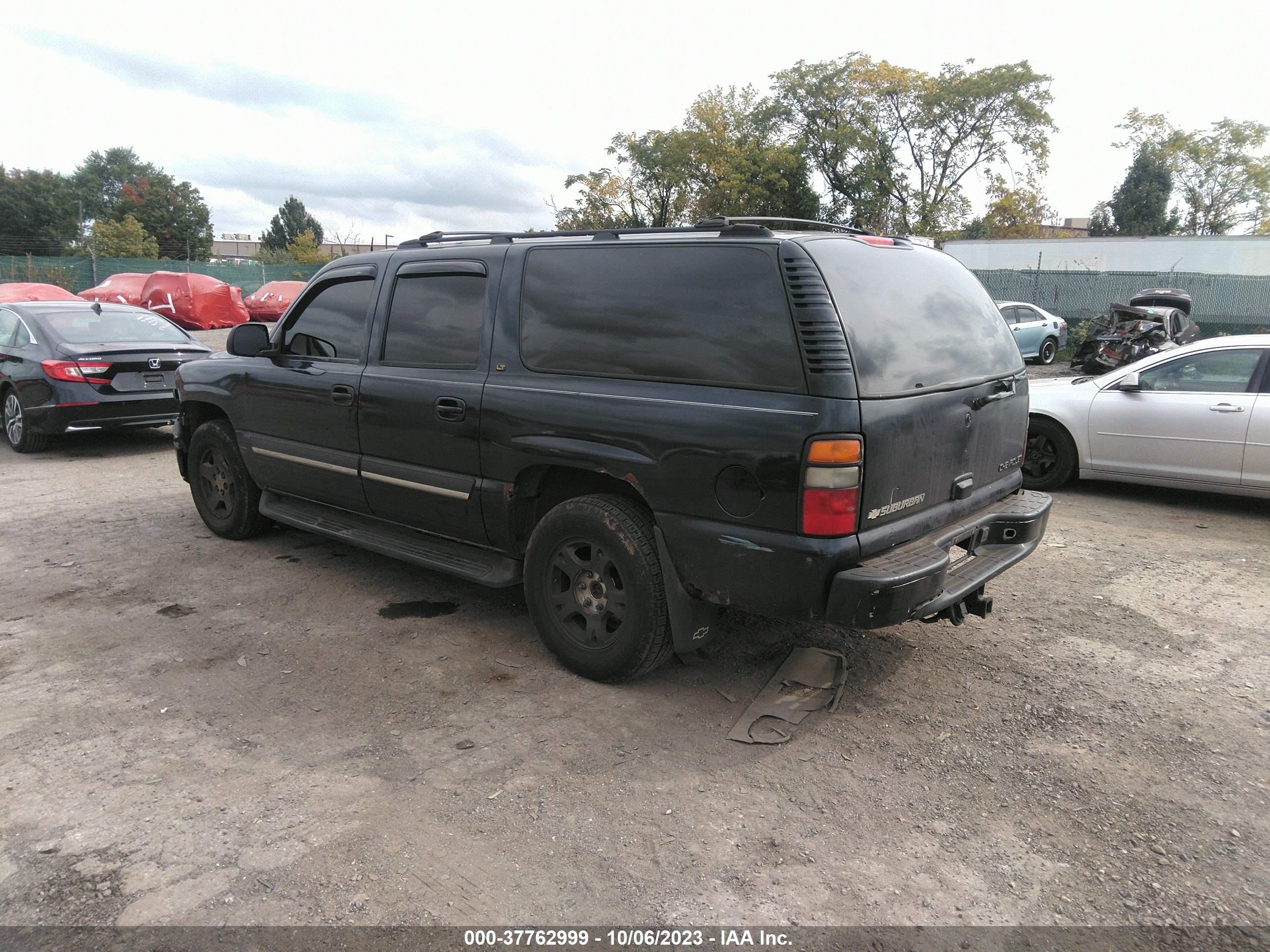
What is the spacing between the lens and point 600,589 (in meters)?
3.78

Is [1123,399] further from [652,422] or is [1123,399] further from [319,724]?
[319,724]

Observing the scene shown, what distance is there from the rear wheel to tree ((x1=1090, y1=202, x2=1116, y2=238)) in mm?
34880

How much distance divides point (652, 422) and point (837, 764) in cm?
150

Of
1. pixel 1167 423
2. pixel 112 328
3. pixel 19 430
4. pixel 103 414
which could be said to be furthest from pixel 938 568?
pixel 19 430

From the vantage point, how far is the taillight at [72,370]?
8688 mm

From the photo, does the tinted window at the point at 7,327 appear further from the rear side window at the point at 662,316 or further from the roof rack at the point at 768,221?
the roof rack at the point at 768,221

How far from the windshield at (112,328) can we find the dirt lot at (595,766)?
197 inches

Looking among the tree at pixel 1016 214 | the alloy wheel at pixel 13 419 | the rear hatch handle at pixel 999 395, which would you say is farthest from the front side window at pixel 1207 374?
the tree at pixel 1016 214

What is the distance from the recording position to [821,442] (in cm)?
300

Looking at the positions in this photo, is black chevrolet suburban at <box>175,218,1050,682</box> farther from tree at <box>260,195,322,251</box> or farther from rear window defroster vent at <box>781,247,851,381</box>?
tree at <box>260,195,322,251</box>

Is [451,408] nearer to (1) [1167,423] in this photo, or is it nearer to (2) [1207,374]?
(1) [1167,423]

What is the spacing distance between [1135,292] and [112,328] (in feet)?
82.9

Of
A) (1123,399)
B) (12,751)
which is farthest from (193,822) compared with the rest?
(1123,399)

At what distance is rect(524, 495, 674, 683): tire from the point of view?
11.6 ft
